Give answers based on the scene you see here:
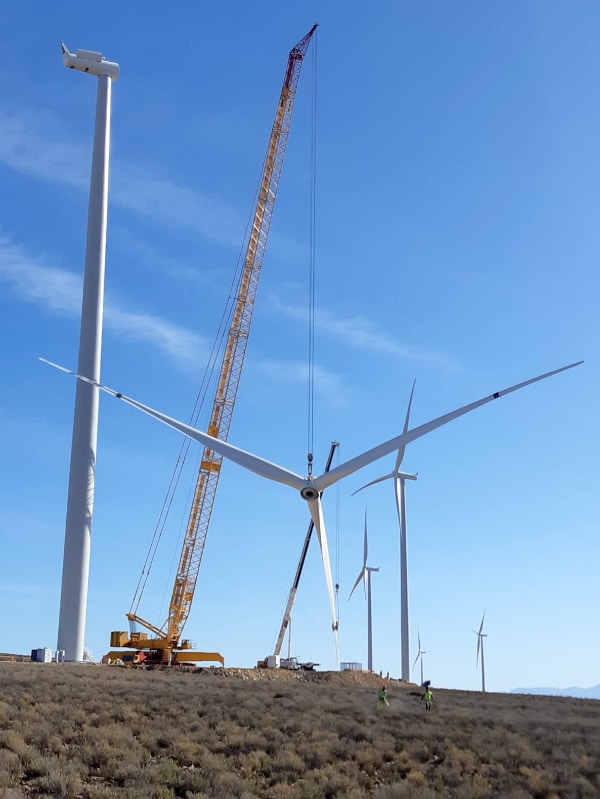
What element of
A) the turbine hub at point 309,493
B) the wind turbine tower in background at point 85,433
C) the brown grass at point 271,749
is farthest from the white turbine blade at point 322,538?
the wind turbine tower in background at point 85,433

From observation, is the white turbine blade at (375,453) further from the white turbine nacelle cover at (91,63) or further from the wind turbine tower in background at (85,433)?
the white turbine nacelle cover at (91,63)

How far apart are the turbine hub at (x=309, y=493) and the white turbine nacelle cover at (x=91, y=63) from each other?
134 ft

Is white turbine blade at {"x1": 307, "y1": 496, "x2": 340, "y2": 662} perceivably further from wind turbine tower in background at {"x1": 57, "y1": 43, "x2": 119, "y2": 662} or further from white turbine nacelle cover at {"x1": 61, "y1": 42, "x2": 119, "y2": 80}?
white turbine nacelle cover at {"x1": 61, "y1": 42, "x2": 119, "y2": 80}

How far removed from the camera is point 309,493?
46406 mm

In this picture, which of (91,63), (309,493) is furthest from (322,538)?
(91,63)

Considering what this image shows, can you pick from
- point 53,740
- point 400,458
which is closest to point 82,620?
point 400,458

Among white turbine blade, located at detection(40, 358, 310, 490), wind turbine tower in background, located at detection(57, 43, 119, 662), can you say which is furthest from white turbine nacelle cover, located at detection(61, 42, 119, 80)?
white turbine blade, located at detection(40, 358, 310, 490)

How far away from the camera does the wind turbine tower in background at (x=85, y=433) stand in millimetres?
62375

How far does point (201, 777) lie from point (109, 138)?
55962 millimetres

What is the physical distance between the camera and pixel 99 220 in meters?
66.6

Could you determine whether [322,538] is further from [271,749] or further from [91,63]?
[91,63]

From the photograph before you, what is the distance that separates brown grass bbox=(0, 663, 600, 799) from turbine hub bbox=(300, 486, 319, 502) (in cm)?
1123

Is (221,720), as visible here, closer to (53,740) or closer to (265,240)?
(53,740)

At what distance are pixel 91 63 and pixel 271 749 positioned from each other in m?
59.5
